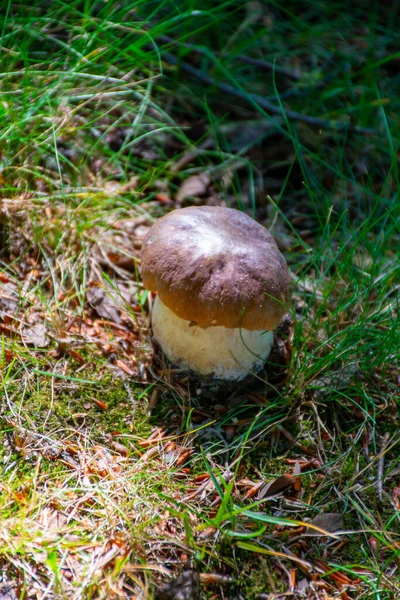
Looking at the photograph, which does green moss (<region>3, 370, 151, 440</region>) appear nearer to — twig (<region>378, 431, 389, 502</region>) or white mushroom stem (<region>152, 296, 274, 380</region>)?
white mushroom stem (<region>152, 296, 274, 380</region>)

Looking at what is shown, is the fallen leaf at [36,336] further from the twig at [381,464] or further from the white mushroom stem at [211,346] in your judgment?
the twig at [381,464]

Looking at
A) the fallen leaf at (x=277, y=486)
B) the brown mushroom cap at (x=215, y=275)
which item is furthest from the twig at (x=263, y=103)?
the fallen leaf at (x=277, y=486)

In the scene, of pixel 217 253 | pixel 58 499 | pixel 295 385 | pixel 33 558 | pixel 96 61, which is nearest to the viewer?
pixel 33 558

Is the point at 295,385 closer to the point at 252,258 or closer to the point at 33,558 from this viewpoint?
the point at 252,258

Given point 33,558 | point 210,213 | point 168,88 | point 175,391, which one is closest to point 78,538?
point 33,558

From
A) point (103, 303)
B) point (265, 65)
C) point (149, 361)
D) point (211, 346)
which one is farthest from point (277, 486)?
point (265, 65)

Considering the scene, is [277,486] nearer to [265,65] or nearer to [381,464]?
[381,464]

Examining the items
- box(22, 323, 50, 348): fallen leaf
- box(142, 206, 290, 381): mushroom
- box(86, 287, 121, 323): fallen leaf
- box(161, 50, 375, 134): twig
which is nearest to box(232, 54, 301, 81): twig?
box(161, 50, 375, 134): twig

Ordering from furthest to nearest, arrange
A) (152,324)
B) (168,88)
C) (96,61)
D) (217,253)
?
(168,88), (96,61), (152,324), (217,253)
